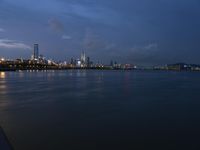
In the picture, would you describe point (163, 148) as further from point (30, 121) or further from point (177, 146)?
point (30, 121)

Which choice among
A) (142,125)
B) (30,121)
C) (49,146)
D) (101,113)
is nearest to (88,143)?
(49,146)

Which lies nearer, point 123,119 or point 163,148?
point 163,148

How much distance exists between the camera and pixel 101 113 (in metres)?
20.2

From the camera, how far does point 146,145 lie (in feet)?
40.0

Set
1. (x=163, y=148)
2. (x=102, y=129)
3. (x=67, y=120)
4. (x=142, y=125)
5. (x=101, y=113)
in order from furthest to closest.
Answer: (x=101, y=113)
(x=67, y=120)
(x=142, y=125)
(x=102, y=129)
(x=163, y=148)

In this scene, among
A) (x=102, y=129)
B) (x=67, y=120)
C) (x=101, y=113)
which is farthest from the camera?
(x=101, y=113)

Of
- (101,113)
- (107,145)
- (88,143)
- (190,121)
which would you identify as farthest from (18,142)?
(190,121)

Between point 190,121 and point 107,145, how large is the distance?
754 centimetres

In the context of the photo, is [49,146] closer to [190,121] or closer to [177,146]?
[177,146]

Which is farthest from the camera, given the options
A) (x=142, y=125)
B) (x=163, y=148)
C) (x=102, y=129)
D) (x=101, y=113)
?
(x=101, y=113)

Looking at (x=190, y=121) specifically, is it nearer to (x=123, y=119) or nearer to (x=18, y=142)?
(x=123, y=119)

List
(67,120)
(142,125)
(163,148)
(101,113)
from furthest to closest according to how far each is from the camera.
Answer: (101,113), (67,120), (142,125), (163,148)

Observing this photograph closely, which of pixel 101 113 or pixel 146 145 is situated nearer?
pixel 146 145

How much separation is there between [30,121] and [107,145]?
6411mm
